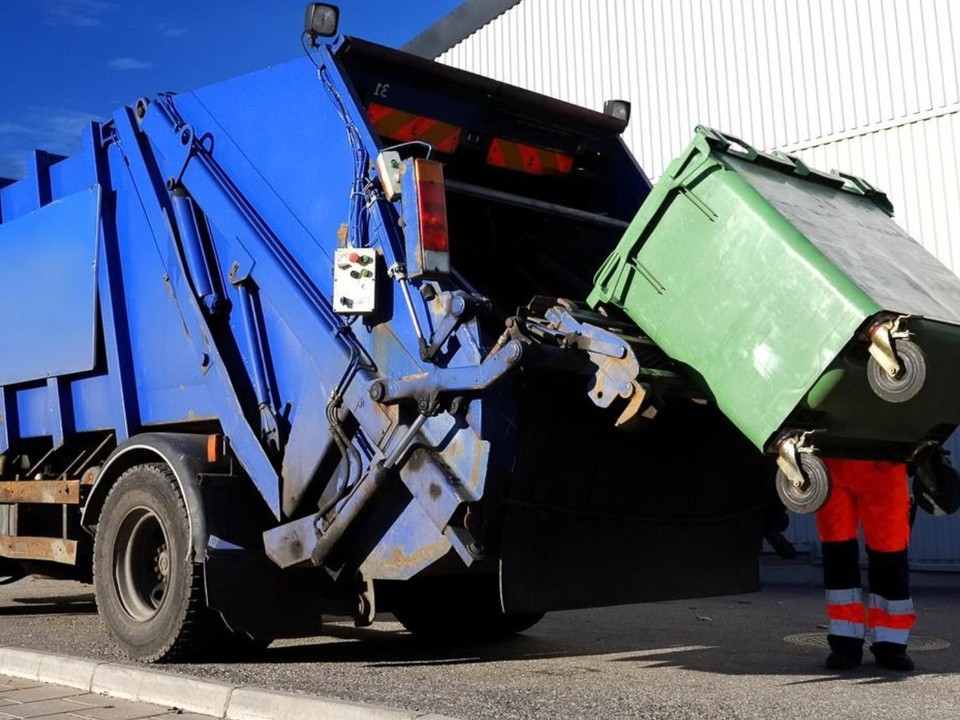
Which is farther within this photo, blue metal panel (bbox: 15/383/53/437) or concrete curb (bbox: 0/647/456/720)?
blue metal panel (bbox: 15/383/53/437)

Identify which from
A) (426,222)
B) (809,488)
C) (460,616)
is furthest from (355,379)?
(460,616)

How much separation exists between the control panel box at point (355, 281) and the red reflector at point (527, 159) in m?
1.31

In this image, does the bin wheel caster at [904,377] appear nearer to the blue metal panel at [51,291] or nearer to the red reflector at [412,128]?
the red reflector at [412,128]

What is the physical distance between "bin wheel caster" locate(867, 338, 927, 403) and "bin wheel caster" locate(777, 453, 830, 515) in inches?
12.4

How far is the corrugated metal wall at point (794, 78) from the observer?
9.61 meters

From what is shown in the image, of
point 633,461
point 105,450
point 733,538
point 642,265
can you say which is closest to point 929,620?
point 733,538

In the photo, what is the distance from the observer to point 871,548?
5020mm

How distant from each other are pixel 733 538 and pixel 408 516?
1.67 meters

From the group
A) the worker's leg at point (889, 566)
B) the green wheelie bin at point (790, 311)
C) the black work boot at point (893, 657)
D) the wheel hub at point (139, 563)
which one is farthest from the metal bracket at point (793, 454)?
the wheel hub at point (139, 563)

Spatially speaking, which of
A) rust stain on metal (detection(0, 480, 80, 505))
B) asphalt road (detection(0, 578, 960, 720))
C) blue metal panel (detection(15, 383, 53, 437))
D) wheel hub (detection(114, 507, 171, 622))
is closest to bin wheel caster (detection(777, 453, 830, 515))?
asphalt road (detection(0, 578, 960, 720))

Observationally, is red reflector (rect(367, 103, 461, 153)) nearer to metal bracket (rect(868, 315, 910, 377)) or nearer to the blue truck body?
the blue truck body

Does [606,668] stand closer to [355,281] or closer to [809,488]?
[809,488]

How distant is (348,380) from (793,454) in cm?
170

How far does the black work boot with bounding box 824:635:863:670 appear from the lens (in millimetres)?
4910
